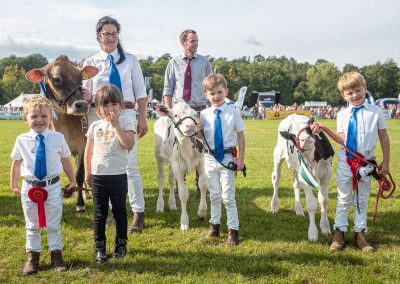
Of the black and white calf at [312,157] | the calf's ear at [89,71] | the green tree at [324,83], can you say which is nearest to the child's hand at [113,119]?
the calf's ear at [89,71]

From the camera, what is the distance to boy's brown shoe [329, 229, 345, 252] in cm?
497

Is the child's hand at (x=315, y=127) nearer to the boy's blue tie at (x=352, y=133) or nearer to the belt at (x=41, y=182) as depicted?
the boy's blue tie at (x=352, y=133)

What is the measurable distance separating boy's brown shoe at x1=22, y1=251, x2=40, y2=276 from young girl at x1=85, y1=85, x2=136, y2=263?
0.62m

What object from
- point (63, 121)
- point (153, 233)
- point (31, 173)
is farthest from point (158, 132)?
point (31, 173)

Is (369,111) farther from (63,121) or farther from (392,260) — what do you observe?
(63,121)

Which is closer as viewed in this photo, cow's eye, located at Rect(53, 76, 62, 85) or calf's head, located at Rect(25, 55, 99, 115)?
calf's head, located at Rect(25, 55, 99, 115)

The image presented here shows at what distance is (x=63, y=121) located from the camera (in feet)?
22.3

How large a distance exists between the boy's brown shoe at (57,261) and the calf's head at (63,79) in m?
2.09

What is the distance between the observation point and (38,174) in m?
4.23

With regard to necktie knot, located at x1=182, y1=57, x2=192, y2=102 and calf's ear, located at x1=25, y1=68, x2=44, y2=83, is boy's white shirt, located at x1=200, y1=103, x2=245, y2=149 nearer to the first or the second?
necktie knot, located at x1=182, y1=57, x2=192, y2=102

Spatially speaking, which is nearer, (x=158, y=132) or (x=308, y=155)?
(x=308, y=155)

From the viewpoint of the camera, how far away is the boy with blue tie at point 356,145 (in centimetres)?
491

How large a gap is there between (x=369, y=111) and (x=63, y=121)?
4616 millimetres

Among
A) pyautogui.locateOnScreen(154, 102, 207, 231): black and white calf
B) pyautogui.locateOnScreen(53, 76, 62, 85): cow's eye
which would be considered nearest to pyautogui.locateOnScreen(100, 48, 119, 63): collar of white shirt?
pyautogui.locateOnScreen(53, 76, 62, 85): cow's eye
